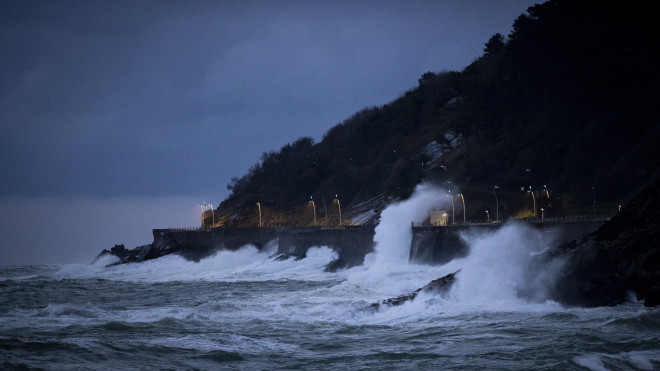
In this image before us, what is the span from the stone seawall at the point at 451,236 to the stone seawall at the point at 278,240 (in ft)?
19.0

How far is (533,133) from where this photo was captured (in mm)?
64188

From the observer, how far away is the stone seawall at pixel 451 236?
36000 millimetres

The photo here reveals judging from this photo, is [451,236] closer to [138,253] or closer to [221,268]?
[221,268]

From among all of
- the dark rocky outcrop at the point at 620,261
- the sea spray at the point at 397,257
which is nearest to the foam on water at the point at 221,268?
the sea spray at the point at 397,257

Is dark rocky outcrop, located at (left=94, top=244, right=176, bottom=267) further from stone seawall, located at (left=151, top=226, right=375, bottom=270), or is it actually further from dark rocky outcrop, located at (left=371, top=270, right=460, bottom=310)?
dark rocky outcrop, located at (left=371, top=270, right=460, bottom=310)

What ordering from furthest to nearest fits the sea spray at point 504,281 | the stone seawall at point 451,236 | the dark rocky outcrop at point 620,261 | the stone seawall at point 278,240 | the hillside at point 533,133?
the stone seawall at point 278,240 → the hillside at point 533,133 → the stone seawall at point 451,236 → the sea spray at point 504,281 → the dark rocky outcrop at point 620,261

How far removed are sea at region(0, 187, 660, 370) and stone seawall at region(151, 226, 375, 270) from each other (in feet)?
47.8

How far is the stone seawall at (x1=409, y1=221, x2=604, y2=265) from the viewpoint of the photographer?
36.0 metres

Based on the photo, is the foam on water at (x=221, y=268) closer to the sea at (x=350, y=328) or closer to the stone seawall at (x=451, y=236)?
the stone seawall at (x=451, y=236)

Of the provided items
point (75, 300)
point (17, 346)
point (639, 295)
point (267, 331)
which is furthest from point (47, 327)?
point (639, 295)

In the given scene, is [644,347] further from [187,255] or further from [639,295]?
[187,255]

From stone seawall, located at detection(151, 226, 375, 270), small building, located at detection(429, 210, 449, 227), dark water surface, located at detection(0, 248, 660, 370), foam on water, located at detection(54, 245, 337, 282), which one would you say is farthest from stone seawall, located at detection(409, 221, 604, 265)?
dark water surface, located at detection(0, 248, 660, 370)

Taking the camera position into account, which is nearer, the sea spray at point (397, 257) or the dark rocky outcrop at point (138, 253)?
the sea spray at point (397, 257)

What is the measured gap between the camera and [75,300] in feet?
122
